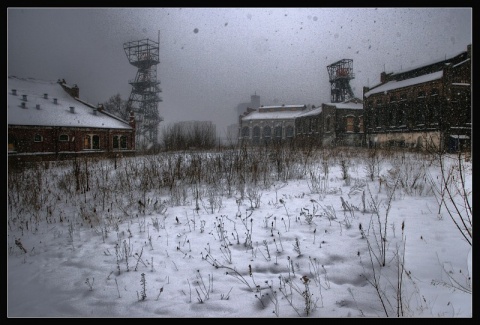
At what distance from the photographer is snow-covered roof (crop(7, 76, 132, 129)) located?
33.4ft

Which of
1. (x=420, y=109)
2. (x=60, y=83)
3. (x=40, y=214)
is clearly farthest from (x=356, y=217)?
(x=60, y=83)

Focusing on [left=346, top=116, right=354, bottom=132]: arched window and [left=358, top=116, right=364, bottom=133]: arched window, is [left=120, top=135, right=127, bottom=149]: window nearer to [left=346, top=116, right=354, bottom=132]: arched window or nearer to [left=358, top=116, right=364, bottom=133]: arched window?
[left=346, top=116, right=354, bottom=132]: arched window

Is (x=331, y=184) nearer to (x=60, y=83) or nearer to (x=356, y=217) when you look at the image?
(x=356, y=217)

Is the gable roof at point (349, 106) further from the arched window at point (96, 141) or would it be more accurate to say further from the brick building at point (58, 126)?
the arched window at point (96, 141)

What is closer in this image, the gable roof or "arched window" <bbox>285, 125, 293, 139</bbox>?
the gable roof

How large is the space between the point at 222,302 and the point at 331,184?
193 inches

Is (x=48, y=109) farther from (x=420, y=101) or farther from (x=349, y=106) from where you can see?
(x=349, y=106)

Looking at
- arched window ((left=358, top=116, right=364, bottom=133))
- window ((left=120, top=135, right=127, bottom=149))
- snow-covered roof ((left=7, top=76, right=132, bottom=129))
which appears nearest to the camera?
snow-covered roof ((left=7, top=76, right=132, bottom=129))

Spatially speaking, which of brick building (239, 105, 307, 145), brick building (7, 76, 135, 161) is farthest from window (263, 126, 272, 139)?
brick building (7, 76, 135, 161)

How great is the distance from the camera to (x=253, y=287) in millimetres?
2902

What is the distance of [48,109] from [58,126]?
4.01ft

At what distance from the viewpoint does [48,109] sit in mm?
16094

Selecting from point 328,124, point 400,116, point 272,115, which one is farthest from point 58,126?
point 272,115

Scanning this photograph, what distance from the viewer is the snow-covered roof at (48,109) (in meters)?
10.2
